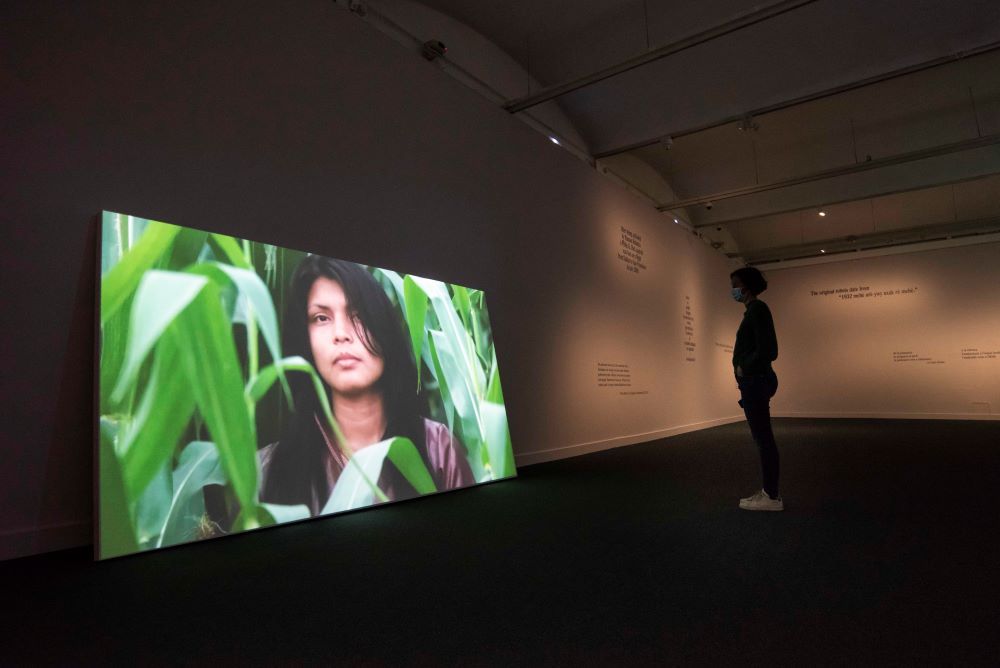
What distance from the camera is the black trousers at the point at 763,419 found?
3154mm

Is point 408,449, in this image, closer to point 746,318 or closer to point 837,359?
point 746,318

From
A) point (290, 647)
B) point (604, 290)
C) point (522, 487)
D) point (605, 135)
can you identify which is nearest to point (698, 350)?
point (604, 290)

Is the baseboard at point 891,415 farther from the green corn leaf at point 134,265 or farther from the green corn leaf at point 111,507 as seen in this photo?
the green corn leaf at point 111,507

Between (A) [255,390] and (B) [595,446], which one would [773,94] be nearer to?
(B) [595,446]

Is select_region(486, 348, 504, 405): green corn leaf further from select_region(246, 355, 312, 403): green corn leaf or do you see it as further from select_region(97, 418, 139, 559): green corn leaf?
select_region(97, 418, 139, 559): green corn leaf

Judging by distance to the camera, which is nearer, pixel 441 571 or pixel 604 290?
pixel 441 571

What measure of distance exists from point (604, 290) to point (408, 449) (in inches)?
159

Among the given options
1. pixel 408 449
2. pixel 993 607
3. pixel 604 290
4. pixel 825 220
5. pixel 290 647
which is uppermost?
pixel 825 220

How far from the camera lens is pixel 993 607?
1725 millimetres

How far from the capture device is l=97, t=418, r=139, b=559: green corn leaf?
2.41 metres

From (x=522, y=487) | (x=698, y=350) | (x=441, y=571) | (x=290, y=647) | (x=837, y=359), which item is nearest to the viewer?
(x=290, y=647)

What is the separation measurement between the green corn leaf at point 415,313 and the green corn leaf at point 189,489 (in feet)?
5.22

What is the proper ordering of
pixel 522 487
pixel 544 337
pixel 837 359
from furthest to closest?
pixel 837 359
pixel 544 337
pixel 522 487

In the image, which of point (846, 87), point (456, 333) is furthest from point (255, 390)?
point (846, 87)
